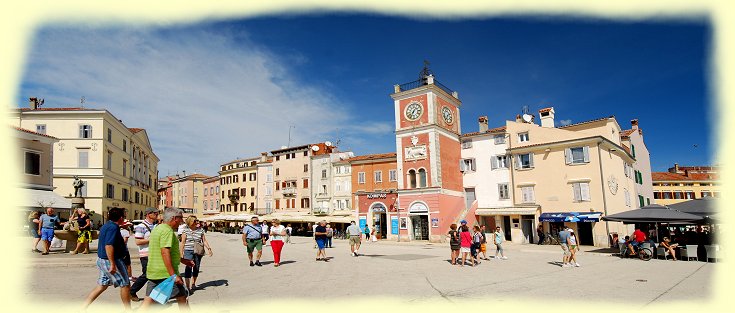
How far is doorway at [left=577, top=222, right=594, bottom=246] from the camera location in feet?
104

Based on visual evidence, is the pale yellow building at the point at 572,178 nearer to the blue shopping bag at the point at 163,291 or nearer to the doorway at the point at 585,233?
the doorway at the point at 585,233

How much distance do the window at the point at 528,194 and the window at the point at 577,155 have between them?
139 inches

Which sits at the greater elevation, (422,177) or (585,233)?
(422,177)

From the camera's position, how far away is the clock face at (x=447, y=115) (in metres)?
40.1

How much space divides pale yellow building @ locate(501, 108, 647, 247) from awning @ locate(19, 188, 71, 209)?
3047 centimetres

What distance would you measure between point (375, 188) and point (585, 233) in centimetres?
2005

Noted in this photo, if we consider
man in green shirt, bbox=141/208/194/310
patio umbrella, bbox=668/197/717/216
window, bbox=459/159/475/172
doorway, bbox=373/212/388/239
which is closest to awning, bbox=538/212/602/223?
window, bbox=459/159/475/172

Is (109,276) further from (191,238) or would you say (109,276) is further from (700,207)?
(700,207)

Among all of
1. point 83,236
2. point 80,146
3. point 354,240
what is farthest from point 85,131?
point 354,240

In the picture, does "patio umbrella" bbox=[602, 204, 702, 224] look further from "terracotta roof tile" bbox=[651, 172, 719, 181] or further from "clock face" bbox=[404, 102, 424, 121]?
"terracotta roof tile" bbox=[651, 172, 719, 181]

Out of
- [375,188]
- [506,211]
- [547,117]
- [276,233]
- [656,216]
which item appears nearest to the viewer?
[276,233]

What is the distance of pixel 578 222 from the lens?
3206 centimetres

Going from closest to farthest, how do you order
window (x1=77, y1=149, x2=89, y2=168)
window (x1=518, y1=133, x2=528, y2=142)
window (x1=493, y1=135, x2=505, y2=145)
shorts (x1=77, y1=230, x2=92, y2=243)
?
shorts (x1=77, y1=230, x2=92, y2=243), window (x1=518, y1=133, x2=528, y2=142), window (x1=493, y1=135, x2=505, y2=145), window (x1=77, y1=149, x2=89, y2=168)

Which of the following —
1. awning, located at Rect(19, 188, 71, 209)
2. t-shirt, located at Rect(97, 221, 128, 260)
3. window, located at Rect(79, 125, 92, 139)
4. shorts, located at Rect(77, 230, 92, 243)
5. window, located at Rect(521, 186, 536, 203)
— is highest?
window, located at Rect(79, 125, 92, 139)
